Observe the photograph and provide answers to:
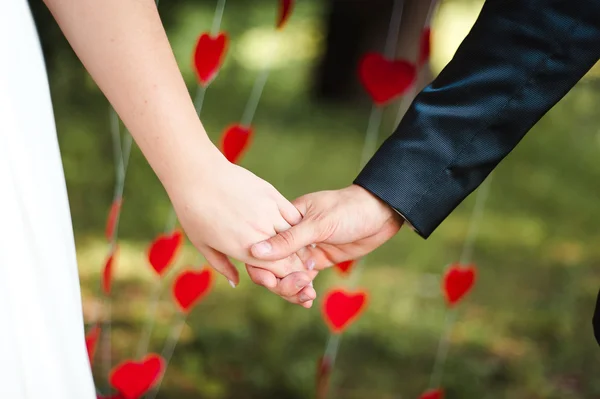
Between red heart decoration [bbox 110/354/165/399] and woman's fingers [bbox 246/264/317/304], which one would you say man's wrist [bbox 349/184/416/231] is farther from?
red heart decoration [bbox 110/354/165/399]

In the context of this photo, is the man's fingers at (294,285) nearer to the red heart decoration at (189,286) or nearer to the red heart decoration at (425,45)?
the red heart decoration at (189,286)

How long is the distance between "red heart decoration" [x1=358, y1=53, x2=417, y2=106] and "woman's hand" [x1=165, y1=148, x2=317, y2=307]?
0.68m

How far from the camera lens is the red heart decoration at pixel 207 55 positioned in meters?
1.89

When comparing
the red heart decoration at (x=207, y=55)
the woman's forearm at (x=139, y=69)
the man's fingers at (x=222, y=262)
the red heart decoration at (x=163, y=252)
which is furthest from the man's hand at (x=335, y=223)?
the red heart decoration at (x=163, y=252)

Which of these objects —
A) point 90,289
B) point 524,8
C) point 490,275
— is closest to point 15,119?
point 524,8

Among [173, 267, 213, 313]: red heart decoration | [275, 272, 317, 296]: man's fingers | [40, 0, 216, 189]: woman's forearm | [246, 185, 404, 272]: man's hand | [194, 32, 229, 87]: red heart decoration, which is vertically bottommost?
[173, 267, 213, 313]: red heart decoration

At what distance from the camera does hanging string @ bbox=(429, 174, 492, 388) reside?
2.75 metres

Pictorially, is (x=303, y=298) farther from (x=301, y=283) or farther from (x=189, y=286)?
(x=189, y=286)

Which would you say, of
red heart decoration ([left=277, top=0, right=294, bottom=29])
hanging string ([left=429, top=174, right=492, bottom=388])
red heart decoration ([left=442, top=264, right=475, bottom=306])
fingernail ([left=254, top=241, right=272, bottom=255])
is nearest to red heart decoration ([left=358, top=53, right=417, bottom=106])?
red heart decoration ([left=277, top=0, right=294, bottom=29])

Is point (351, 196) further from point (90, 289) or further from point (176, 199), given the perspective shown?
point (90, 289)

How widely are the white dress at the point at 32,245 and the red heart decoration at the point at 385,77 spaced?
1088 millimetres

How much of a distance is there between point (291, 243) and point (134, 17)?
0.48 metres

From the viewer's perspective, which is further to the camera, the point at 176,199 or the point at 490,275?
the point at 490,275

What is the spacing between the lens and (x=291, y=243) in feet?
4.67
